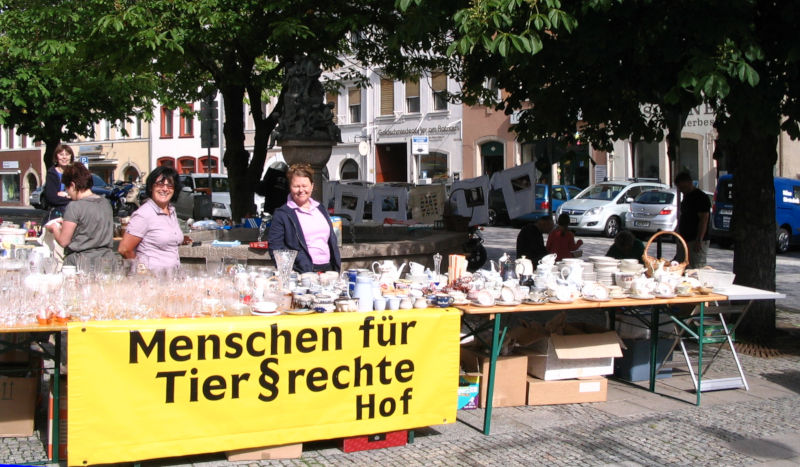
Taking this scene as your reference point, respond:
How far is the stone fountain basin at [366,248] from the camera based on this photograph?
9148mm

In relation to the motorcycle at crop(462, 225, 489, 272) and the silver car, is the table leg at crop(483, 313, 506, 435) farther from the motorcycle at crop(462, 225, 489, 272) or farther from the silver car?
the silver car

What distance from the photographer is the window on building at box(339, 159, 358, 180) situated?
42594 millimetres

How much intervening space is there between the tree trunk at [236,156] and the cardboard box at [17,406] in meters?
10.6

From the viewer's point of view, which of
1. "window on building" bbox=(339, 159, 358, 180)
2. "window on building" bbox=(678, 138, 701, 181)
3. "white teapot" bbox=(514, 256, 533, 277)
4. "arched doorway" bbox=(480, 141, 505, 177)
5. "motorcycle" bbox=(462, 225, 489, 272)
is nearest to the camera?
"white teapot" bbox=(514, 256, 533, 277)

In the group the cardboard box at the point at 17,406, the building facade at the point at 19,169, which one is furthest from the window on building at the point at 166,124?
the cardboard box at the point at 17,406

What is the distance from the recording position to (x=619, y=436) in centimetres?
606

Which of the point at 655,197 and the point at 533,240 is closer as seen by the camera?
the point at 533,240

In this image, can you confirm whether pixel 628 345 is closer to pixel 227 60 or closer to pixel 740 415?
pixel 740 415

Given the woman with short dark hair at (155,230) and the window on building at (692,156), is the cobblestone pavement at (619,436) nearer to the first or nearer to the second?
the woman with short dark hair at (155,230)

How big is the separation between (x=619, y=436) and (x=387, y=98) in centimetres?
3545

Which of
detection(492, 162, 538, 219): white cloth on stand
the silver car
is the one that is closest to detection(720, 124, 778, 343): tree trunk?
detection(492, 162, 538, 219): white cloth on stand

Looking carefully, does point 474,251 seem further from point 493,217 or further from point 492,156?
point 492,156

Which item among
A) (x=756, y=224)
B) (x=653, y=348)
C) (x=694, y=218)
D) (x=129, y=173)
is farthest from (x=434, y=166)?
(x=653, y=348)

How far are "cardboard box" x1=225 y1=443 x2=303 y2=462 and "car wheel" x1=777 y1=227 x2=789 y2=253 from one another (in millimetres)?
18118
